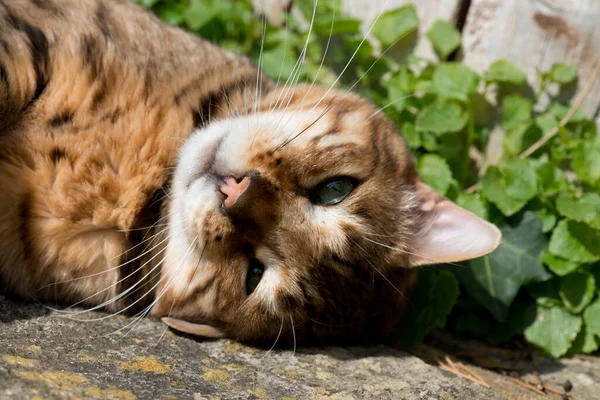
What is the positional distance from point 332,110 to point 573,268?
5.33 ft

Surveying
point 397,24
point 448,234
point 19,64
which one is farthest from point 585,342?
point 19,64

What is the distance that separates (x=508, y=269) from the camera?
3.82 m

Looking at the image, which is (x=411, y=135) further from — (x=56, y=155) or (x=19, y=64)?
(x=19, y=64)

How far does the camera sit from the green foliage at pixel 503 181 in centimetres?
374

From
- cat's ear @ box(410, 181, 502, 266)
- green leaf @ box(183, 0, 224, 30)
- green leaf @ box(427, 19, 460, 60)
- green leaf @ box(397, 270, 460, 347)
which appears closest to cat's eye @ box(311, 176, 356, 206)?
cat's ear @ box(410, 181, 502, 266)

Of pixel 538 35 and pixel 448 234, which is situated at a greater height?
pixel 538 35

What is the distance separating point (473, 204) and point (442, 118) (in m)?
0.56

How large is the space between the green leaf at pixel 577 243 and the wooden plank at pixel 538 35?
78 cm

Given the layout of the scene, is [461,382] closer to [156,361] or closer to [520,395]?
[520,395]

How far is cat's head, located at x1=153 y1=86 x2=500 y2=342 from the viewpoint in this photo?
111 inches

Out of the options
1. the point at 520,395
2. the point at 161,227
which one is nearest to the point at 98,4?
the point at 161,227

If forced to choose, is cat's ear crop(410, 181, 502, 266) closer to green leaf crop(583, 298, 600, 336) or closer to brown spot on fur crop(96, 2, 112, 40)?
green leaf crop(583, 298, 600, 336)

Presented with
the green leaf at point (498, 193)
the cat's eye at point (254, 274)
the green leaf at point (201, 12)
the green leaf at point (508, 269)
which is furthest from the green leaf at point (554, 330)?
the green leaf at point (201, 12)

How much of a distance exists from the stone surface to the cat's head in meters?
0.14
